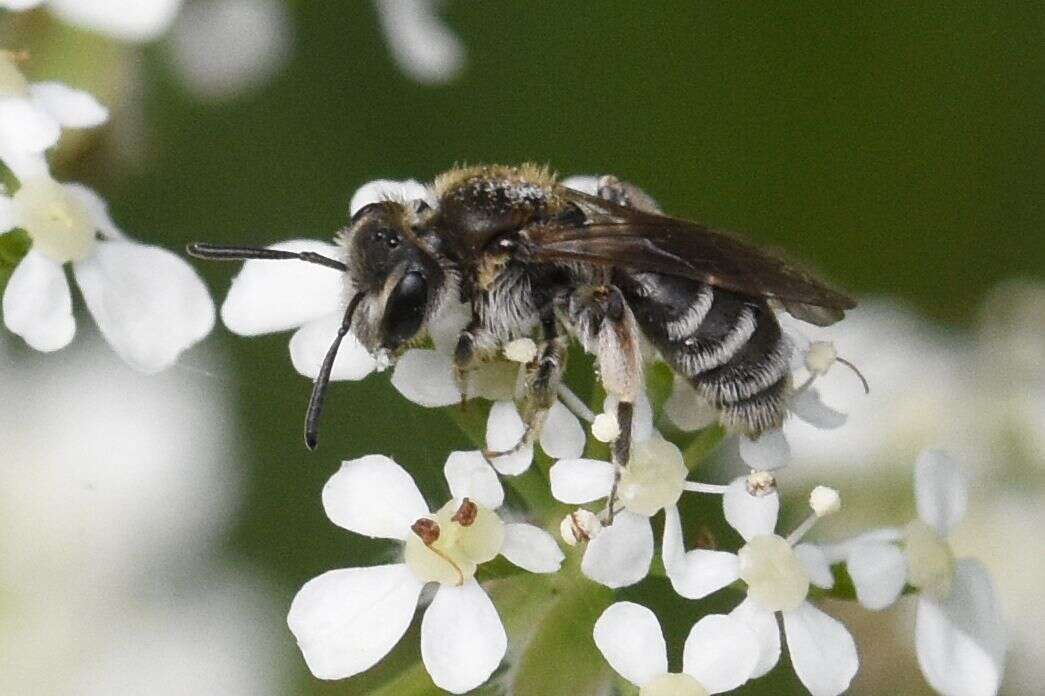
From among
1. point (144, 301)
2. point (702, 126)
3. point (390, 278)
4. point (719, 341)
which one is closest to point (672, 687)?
point (719, 341)

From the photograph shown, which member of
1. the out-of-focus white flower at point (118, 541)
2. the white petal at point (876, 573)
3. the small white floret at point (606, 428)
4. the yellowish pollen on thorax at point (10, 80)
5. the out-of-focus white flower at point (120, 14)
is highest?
the yellowish pollen on thorax at point (10, 80)

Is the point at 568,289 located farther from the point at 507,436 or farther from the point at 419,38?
the point at 419,38

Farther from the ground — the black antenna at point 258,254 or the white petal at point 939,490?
the black antenna at point 258,254

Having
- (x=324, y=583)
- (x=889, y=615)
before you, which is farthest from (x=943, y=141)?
(x=324, y=583)

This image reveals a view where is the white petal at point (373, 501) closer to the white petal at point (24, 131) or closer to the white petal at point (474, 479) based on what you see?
the white petal at point (474, 479)

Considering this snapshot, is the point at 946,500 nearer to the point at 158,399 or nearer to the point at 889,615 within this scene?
the point at 889,615

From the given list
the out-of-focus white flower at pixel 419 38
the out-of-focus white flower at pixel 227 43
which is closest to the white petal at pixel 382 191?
the out-of-focus white flower at pixel 419 38

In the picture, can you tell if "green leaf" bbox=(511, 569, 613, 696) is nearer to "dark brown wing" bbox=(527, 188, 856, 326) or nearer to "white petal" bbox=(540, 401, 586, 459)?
"white petal" bbox=(540, 401, 586, 459)

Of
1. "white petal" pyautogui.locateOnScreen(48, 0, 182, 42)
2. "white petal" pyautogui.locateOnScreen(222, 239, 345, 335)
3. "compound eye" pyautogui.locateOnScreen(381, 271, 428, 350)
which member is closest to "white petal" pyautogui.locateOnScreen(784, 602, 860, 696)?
"compound eye" pyautogui.locateOnScreen(381, 271, 428, 350)
